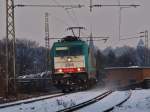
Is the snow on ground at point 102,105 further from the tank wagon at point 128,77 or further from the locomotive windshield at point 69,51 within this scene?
the tank wagon at point 128,77

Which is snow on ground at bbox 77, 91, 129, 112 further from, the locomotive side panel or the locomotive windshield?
the locomotive side panel

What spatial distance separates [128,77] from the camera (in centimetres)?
7688

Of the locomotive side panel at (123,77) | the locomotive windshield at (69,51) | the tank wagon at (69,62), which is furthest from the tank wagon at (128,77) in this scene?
the locomotive windshield at (69,51)

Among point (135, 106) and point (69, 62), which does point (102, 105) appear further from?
point (69, 62)

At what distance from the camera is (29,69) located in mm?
138875

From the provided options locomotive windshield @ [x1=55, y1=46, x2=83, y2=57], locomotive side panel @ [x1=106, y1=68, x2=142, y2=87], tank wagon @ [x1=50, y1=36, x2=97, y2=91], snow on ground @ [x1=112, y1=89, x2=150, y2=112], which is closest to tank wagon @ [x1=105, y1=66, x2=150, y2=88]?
locomotive side panel @ [x1=106, y1=68, x2=142, y2=87]

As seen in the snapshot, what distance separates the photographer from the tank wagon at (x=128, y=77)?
225ft

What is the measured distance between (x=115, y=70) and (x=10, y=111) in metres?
61.0

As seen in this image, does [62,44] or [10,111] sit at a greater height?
[62,44]

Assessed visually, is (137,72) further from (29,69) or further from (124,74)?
(29,69)

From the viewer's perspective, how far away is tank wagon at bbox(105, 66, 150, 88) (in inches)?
2702

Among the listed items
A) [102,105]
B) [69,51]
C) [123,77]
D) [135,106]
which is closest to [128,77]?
[123,77]

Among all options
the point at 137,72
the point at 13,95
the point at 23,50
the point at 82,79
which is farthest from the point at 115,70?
the point at 23,50

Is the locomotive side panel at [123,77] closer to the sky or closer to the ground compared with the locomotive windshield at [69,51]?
closer to the ground
